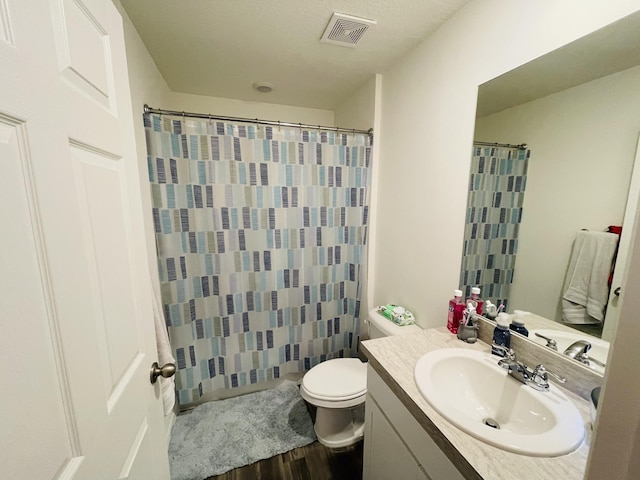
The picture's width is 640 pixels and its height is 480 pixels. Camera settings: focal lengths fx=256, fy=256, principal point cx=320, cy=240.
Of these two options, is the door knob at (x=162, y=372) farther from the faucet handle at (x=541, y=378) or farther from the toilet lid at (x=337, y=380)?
the faucet handle at (x=541, y=378)

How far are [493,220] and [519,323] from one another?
0.45 metres

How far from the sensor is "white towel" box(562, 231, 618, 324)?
82cm

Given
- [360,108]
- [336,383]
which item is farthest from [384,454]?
[360,108]

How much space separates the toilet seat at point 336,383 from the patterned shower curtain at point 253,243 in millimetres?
373

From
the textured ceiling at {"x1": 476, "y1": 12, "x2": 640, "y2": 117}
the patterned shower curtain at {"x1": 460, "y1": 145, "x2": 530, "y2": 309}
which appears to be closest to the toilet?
the patterned shower curtain at {"x1": 460, "y1": 145, "x2": 530, "y2": 309}

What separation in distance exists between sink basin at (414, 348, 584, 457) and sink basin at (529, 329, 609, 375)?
0.52 ft

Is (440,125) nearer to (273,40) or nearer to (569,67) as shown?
(569,67)

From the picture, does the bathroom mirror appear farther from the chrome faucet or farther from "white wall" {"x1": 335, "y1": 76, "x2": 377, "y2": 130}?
"white wall" {"x1": 335, "y1": 76, "x2": 377, "y2": 130}

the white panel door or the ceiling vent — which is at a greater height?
the ceiling vent

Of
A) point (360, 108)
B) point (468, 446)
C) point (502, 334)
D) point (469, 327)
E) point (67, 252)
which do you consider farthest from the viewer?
point (360, 108)

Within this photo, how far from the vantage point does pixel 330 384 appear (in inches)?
58.7

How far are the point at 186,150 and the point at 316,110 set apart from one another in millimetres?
1377

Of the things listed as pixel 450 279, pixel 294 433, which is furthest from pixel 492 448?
pixel 294 433

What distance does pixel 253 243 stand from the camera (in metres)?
1.70
